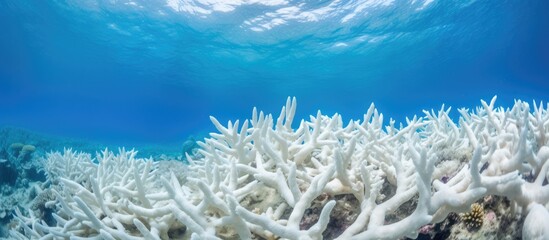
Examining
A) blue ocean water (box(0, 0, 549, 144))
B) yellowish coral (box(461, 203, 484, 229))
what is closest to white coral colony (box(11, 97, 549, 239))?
yellowish coral (box(461, 203, 484, 229))

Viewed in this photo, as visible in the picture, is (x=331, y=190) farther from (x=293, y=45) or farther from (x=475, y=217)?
(x=293, y=45)

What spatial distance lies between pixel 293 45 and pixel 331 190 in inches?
1327

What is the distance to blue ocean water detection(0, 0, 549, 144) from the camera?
89.7 ft

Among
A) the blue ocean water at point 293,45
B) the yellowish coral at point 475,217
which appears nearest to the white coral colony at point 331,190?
the yellowish coral at point 475,217

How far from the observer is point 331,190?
8.29 feet

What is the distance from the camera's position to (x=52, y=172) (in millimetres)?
7199

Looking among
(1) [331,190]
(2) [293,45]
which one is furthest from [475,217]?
(2) [293,45]

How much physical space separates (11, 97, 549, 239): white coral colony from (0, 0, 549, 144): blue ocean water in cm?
2260

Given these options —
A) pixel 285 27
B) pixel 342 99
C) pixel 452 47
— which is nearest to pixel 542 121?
pixel 285 27

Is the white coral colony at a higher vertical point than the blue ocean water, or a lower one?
lower

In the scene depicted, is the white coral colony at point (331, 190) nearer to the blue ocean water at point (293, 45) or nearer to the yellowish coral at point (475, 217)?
the yellowish coral at point (475, 217)

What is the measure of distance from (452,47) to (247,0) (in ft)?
93.8

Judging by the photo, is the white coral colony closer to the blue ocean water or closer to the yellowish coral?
the yellowish coral

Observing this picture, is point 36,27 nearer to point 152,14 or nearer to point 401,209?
point 152,14
